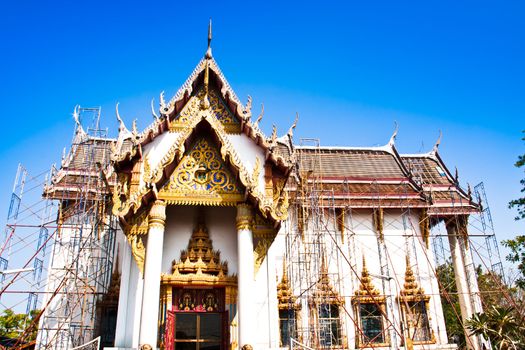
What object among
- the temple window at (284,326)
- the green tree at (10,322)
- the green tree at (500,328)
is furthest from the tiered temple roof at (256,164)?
the green tree at (10,322)

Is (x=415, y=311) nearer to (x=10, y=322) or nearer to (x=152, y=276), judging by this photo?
(x=152, y=276)

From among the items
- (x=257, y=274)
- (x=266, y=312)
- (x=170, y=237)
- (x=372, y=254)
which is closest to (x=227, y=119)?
(x=170, y=237)

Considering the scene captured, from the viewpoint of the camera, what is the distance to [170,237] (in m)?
9.67

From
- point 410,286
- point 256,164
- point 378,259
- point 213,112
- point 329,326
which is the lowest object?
point 329,326

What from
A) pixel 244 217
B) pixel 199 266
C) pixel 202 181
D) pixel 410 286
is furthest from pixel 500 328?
pixel 202 181

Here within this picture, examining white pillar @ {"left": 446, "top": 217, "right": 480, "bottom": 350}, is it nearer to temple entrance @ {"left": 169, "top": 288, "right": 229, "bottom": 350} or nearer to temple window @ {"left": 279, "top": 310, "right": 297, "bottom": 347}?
temple window @ {"left": 279, "top": 310, "right": 297, "bottom": 347}

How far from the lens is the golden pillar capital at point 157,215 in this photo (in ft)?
29.1

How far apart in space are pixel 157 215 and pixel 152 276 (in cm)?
120

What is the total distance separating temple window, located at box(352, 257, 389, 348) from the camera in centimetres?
1372

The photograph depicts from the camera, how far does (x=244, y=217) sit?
9.06m

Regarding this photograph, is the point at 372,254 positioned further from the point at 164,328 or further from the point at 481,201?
the point at 164,328

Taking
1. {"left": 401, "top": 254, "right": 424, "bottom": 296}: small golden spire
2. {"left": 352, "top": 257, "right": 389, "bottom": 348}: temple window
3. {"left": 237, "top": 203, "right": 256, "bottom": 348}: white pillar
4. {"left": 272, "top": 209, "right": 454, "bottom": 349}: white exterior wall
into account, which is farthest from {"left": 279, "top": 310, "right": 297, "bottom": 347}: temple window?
{"left": 237, "top": 203, "right": 256, "bottom": 348}: white pillar

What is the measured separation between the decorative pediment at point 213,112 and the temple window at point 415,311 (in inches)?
311

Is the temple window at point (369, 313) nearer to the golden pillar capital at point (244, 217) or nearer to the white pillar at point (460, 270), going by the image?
the white pillar at point (460, 270)
